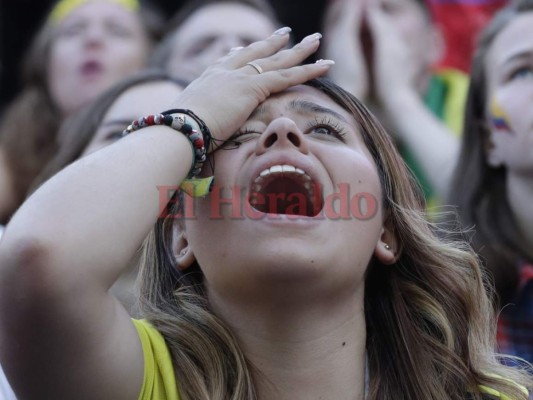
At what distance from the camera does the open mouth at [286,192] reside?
2133 mm

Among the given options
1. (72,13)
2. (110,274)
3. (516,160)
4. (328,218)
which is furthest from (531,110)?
(72,13)

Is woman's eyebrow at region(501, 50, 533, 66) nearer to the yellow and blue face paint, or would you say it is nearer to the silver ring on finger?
the yellow and blue face paint

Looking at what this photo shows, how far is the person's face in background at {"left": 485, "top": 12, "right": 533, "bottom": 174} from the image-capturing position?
3334mm

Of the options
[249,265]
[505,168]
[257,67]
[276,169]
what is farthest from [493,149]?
[249,265]

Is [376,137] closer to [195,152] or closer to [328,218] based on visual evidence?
[328,218]

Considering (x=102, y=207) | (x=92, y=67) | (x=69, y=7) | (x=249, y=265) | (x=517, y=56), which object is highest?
(x=69, y=7)

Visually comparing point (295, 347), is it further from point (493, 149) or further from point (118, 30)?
point (118, 30)

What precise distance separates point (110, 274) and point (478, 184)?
2075mm

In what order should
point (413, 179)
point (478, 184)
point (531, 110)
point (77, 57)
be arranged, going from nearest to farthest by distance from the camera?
point (413, 179), point (531, 110), point (478, 184), point (77, 57)

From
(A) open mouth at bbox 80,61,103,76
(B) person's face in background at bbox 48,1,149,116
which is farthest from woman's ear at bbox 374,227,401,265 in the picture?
(A) open mouth at bbox 80,61,103,76

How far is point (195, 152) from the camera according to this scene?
2.10 meters

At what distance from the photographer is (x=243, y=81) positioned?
2.22 m

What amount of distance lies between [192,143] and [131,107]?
4.01 ft

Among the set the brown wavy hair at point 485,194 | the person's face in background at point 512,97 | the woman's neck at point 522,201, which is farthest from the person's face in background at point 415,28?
the woman's neck at point 522,201
